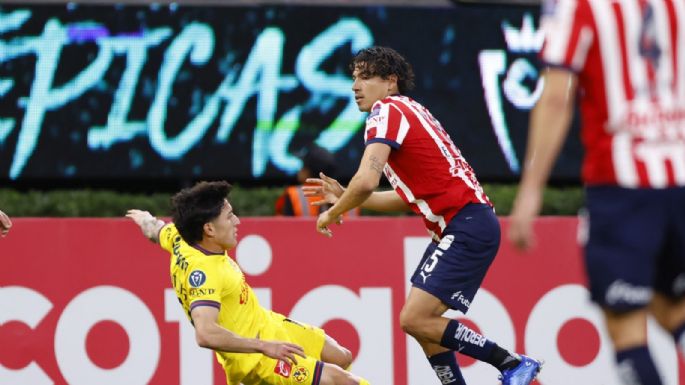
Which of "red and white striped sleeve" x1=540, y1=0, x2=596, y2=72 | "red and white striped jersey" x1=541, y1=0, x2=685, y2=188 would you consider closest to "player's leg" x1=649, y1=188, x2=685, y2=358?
"red and white striped jersey" x1=541, y1=0, x2=685, y2=188

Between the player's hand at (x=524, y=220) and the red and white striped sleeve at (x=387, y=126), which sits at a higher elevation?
the red and white striped sleeve at (x=387, y=126)

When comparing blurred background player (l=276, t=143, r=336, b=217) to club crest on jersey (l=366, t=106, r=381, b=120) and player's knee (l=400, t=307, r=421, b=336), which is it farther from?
player's knee (l=400, t=307, r=421, b=336)

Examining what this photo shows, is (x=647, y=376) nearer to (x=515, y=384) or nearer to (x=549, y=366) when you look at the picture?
(x=515, y=384)

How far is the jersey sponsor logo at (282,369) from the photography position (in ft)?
21.1

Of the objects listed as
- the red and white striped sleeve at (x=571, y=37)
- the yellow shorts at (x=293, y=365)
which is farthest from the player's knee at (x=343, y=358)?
the red and white striped sleeve at (x=571, y=37)

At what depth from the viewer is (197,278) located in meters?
6.37

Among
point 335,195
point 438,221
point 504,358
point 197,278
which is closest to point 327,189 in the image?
point 335,195

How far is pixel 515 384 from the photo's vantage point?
6832 millimetres

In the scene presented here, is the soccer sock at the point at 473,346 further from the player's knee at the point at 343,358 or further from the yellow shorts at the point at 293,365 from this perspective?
the yellow shorts at the point at 293,365

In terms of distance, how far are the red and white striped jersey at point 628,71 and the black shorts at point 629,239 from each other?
9 centimetres

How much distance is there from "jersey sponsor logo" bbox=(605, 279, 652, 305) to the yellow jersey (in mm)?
2539

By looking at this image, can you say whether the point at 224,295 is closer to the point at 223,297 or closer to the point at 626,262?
the point at 223,297

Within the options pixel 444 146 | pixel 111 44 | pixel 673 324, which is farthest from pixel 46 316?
pixel 673 324

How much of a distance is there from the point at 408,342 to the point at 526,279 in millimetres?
876
